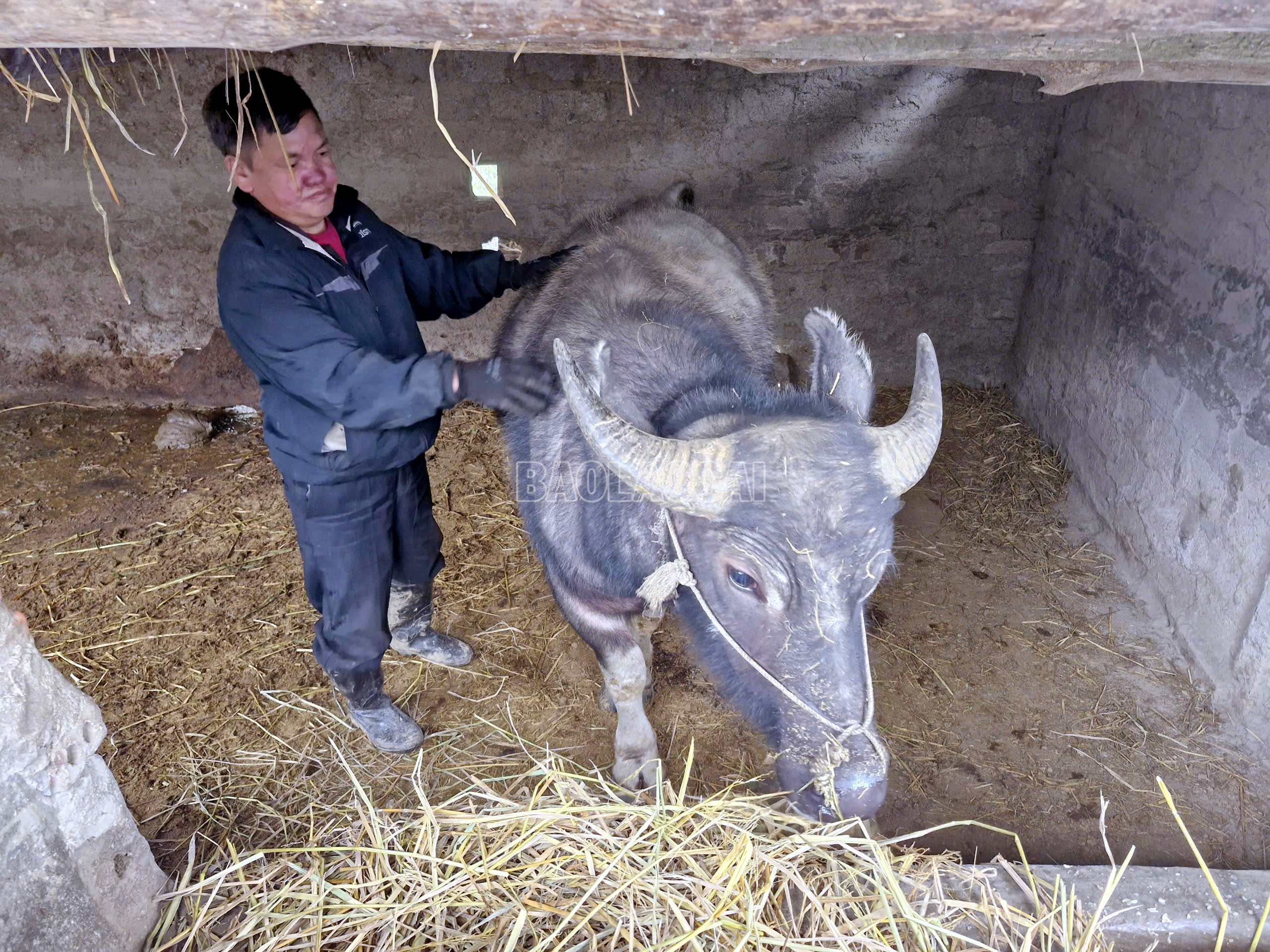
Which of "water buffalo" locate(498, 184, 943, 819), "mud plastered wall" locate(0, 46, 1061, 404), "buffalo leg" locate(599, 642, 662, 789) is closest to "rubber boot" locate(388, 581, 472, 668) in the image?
"water buffalo" locate(498, 184, 943, 819)

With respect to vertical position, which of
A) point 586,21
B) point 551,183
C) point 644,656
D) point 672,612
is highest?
point 586,21

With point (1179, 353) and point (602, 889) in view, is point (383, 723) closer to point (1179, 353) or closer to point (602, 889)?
point (602, 889)

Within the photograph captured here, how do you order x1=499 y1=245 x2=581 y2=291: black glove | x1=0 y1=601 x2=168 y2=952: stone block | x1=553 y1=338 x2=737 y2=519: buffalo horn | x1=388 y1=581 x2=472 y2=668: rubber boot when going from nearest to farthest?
x1=0 y1=601 x2=168 y2=952: stone block
x1=553 y1=338 x2=737 y2=519: buffalo horn
x1=499 y1=245 x2=581 y2=291: black glove
x1=388 y1=581 x2=472 y2=668: rubber boot

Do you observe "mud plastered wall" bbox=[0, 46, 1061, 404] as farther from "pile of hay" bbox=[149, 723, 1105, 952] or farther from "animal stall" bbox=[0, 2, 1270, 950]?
"pile of hay" bbox=[149, 723, 1105, 952]

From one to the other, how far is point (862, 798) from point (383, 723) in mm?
1856

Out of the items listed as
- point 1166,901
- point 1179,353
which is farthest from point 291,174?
point 1179,353

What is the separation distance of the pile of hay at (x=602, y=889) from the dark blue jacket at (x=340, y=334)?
1.14 m

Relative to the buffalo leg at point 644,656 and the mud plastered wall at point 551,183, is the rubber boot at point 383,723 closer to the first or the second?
the buffalo leg at point 644,656

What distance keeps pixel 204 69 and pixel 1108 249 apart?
553cm

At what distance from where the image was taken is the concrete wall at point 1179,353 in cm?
311

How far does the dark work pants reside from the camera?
2594mm

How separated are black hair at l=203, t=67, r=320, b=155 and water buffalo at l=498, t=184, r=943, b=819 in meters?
1.07

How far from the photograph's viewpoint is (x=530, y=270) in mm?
3086

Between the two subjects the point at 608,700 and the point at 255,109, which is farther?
the point at 608,700
